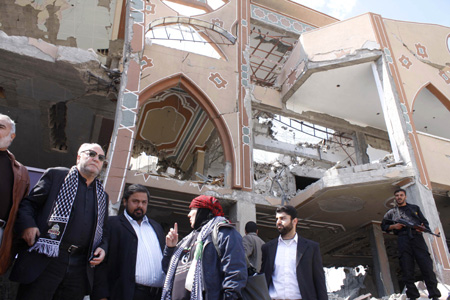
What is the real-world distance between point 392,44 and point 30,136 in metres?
11.7

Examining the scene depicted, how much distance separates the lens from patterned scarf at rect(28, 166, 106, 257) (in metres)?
3.13

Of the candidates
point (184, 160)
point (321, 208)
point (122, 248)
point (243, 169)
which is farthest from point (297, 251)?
point (184, 160)

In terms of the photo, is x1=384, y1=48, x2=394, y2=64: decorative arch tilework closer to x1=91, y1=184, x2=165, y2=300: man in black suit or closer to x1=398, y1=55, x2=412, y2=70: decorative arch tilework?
x1=398, y1=55, x2=412, y2=70: decorative arch tilework

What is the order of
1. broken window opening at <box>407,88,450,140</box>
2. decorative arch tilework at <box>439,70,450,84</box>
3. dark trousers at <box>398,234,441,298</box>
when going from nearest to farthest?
1. dark trousers at <box>398,234,441,298</box>
2. decorative arch tilework at <box>439,70,450,84</box>
3. broken window opening at <box>407,88,450,140</box>

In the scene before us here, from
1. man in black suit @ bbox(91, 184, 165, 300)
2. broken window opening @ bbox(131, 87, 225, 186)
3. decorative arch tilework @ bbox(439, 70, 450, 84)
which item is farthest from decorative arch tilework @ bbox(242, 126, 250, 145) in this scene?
man in black suit @ bbox(91, 184, 165, 300)

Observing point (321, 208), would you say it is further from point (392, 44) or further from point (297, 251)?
point (297, 251)

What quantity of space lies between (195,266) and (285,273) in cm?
134

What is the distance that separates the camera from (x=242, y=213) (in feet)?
33.4

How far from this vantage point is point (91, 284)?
333cm

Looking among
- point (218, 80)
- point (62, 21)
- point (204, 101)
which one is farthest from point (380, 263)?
point (62, 21)

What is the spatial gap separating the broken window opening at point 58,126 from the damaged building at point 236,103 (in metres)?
0.05

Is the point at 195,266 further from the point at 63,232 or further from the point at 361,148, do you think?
the point at 361,148

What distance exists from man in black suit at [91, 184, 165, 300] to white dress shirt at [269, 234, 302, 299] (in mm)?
1191

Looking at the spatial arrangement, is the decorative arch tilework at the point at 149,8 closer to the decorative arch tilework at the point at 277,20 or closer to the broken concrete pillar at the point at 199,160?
the decorative arch tilework at the point at 277,20
